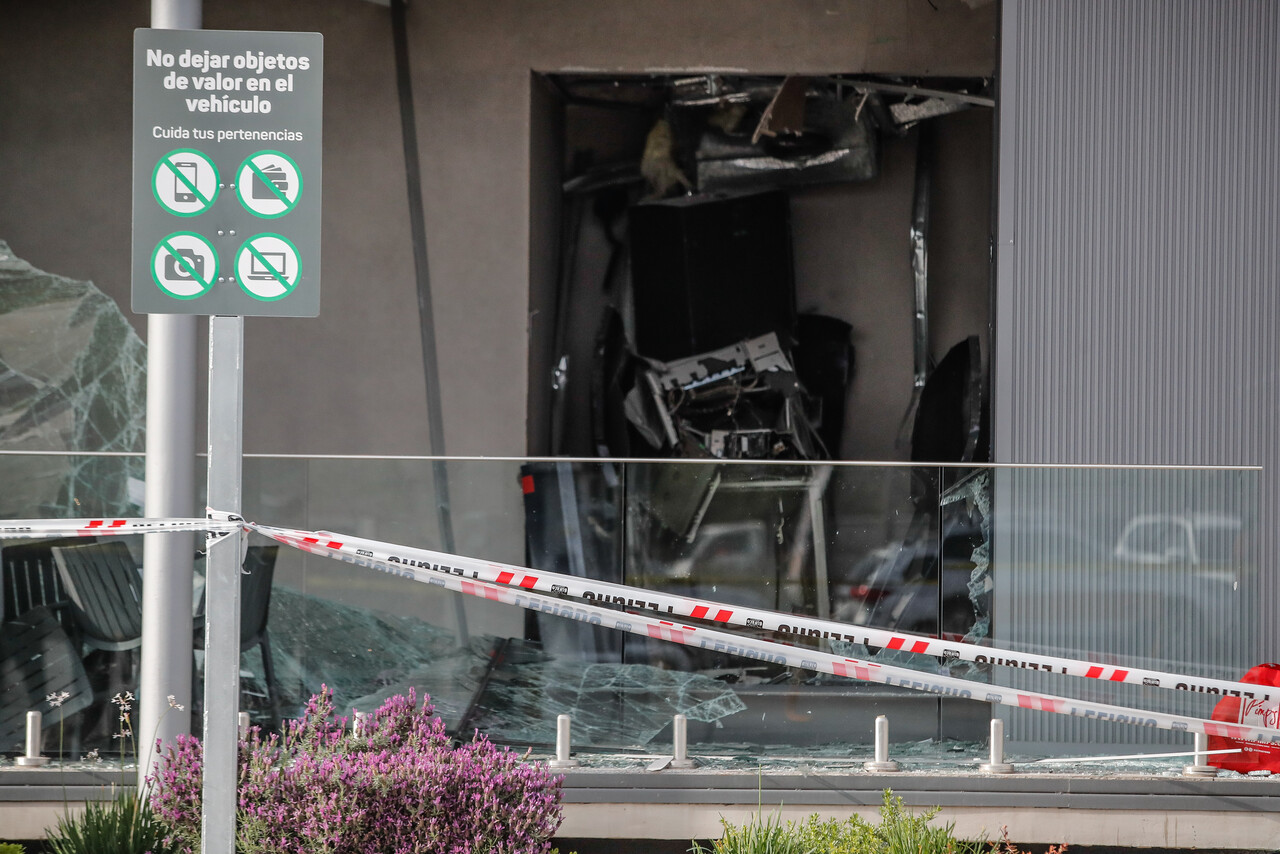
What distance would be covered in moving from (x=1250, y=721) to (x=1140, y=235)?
7.08ft

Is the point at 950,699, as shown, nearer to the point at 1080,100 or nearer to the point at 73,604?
the point at 1080,100

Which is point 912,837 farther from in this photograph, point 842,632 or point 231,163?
point 231,163

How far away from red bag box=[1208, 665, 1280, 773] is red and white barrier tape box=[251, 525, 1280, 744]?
0.73 ft

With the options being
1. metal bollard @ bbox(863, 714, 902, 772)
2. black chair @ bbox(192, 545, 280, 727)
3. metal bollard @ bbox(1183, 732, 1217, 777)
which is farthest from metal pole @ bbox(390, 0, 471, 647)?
metal bollard @ bbox(1183, 732, 1217, 777)

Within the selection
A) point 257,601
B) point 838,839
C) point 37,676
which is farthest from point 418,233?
point 838,839

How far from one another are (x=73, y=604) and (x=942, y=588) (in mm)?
3401

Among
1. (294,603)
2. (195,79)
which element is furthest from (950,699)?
(195,79)

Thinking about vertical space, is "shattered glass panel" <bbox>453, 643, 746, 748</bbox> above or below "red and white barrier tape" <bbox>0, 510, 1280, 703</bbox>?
below

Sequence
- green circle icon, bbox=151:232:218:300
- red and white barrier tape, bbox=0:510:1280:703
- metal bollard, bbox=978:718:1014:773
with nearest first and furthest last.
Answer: green circle icon, bbox=151:232:218:300, red and white barrier tape, bbox=0:510:1280:703, metal bollard, bbox=978:718:1014:773

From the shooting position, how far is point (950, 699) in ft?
14.4

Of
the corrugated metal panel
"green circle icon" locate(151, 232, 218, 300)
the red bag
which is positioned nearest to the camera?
"green circle icon" locate(151, 232, 218, 300)

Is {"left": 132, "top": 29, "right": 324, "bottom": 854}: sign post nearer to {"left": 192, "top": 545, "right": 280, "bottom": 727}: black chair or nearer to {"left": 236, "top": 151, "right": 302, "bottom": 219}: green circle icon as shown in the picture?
{"left": 236, "top": 151, "right": 302, "bottom": 219}: green circle icon

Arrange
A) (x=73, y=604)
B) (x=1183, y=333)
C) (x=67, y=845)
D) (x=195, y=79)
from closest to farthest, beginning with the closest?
(x=195, y=79) → (x=67, y=845) → (x=73, y=604) → (x=1183, y=333)

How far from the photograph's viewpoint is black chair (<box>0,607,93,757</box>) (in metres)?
4.29
